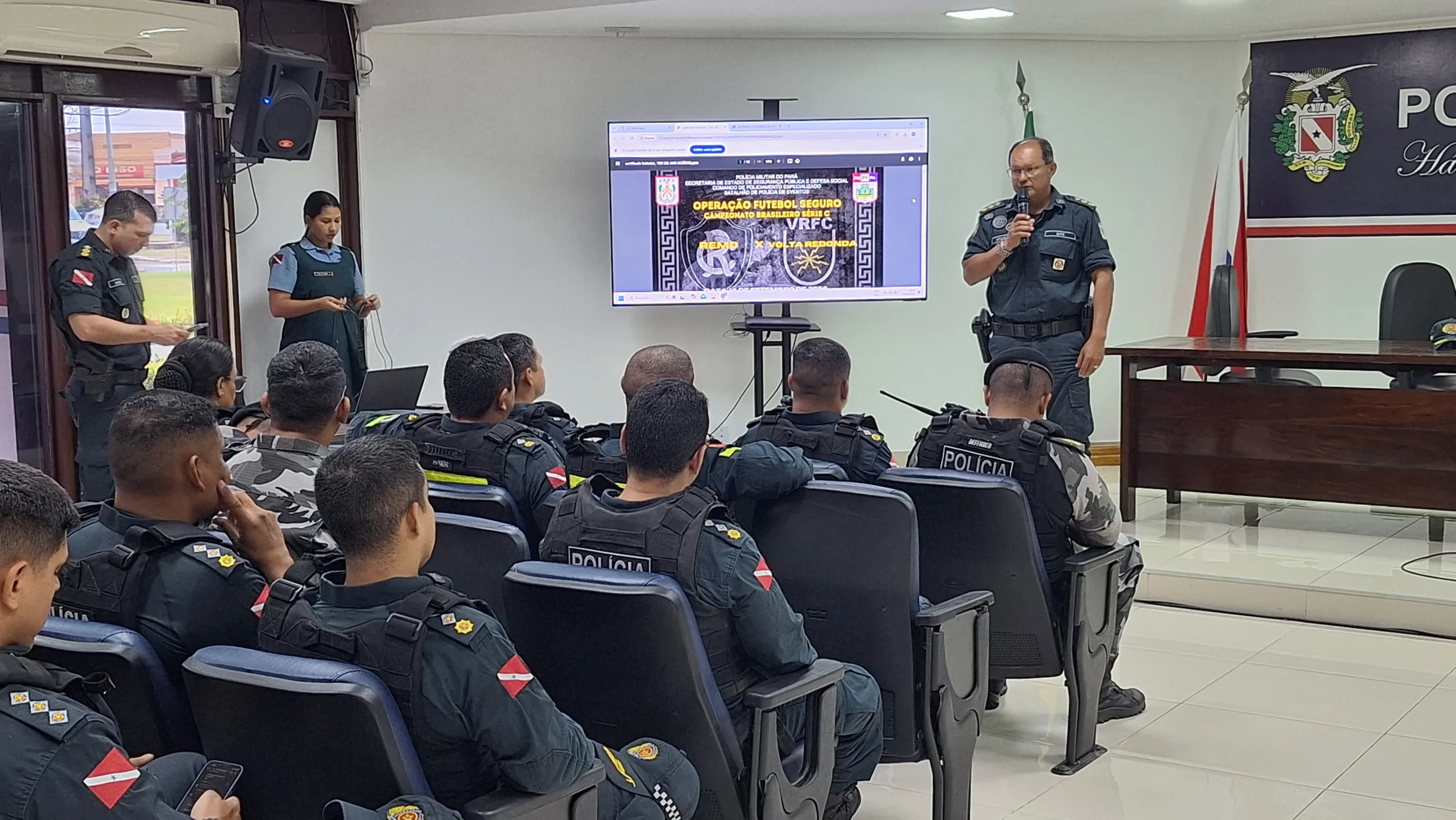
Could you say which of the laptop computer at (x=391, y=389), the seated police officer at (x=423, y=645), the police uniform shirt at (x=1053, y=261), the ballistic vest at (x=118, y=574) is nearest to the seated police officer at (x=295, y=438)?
the ballistic vest at (x=118, y=574)

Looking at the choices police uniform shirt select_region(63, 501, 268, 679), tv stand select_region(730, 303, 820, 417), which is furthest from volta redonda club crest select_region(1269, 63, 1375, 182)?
police uniform shirt select_region(63, 501, 268, 679)

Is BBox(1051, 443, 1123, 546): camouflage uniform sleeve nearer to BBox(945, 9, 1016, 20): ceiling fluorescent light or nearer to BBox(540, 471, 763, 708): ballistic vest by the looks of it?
BBox(540, 471, 763, 708): ballistic vest

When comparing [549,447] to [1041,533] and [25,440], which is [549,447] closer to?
[1041,533]

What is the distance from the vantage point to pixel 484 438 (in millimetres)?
3285

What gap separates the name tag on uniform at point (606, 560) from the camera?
7.63 feet

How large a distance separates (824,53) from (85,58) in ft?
12.3

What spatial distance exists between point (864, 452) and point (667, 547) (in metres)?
1.21

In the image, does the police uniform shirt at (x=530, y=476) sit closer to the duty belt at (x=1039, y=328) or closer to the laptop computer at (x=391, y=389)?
the laptop computer at (x=391, y=389)

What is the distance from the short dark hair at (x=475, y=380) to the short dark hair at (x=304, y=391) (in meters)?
0.46

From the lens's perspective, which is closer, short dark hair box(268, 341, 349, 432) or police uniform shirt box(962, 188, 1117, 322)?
short dark hair box(268, 341, 349, 432)

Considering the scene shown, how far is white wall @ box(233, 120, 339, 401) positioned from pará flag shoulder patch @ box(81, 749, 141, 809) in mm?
5326

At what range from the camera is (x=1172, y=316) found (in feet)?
25.9

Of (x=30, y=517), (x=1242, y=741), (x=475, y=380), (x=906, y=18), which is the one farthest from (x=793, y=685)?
(x=906, y=18)

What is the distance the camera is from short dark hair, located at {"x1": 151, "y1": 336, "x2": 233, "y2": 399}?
11.7 feet
